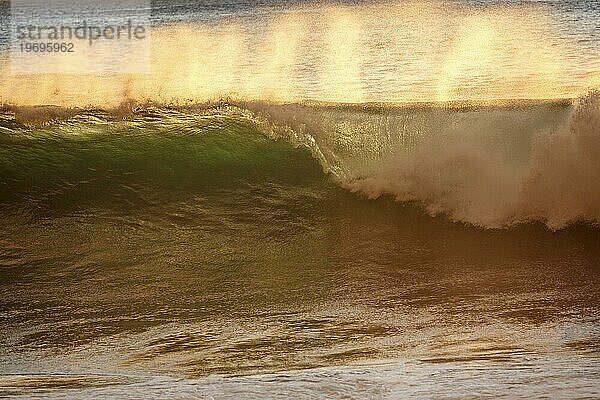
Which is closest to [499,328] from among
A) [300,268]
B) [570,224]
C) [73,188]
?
[570,224]

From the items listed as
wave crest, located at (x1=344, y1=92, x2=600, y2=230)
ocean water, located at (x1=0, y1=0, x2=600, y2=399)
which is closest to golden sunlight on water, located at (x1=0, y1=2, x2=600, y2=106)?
ocean water, located at (x1=0, y1=0, x2=600, y2=399)

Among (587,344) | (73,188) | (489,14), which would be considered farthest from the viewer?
(489,14)

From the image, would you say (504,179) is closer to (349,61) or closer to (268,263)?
(349,61)

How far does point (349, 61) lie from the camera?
2613 millimetres

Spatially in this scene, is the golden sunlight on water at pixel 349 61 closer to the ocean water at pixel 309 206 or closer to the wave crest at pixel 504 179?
the ocean water at pixel 309 206

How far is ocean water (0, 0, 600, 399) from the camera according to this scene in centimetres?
217

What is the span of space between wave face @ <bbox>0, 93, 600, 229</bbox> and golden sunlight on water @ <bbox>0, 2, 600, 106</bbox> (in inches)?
2.6

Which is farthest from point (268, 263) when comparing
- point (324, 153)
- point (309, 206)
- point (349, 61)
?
point (349, 61)

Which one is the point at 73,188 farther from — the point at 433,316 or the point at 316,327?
the point at 433,316

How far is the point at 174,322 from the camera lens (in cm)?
228

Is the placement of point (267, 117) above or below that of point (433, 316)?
above

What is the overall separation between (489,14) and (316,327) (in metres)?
1.19

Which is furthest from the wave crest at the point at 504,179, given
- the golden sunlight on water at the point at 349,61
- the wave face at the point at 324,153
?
the golden sunlight on water at the point at 349,61

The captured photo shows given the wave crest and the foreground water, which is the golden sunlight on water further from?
the wave crest
